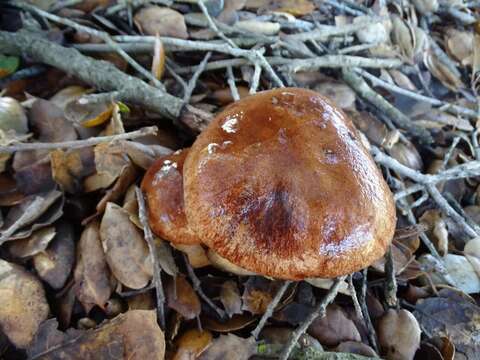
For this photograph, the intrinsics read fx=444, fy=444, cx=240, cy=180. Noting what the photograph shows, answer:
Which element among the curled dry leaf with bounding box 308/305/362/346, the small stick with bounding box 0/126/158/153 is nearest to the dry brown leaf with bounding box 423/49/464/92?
the curled dry leaf with bounding box 308/305/362/346

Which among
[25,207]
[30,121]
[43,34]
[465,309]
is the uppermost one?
[43,34]

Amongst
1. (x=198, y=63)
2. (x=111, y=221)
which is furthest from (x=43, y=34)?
(x=111, y=221)

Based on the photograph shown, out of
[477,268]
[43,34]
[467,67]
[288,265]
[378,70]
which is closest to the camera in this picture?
[288,265]

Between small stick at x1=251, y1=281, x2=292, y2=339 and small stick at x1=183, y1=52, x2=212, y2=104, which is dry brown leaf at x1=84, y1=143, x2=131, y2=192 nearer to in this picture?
small stick at x1=183, y1=52, x2=212, y2=104

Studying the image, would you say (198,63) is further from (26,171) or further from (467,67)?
(467,67)

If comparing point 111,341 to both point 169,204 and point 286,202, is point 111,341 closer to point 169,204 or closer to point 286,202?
point 169,204

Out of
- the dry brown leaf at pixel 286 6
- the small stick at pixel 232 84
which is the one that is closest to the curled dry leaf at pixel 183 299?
the small stick at pixel 232 84
